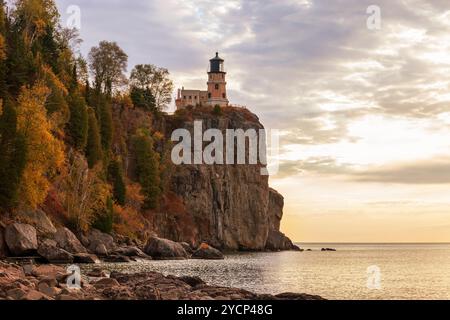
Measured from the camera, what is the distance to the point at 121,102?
122250 mm

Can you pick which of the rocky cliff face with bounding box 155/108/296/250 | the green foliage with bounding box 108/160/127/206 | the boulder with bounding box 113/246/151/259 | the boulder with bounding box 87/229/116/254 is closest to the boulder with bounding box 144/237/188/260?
the boulder with bounding box 113/246/151/259

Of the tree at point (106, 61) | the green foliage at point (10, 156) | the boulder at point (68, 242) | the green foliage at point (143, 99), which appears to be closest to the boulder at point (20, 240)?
the green foliage at point (10, 156)

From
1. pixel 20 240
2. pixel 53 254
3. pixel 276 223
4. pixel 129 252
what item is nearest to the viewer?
pixel 20 240

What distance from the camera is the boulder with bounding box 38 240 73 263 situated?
58334 millimetres

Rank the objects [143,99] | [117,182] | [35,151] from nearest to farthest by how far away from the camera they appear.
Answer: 1. [35,151]
2. [117,182]
3. [143,99]

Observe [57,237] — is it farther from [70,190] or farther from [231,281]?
[231,281]

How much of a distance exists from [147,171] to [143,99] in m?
20.7

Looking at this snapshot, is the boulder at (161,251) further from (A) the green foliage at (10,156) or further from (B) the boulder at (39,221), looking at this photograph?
(A) the green foliage at (10,156)

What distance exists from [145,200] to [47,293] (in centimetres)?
8567

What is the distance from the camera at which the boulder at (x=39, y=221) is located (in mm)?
63719

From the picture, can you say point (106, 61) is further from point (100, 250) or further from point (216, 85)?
point (100, 250)

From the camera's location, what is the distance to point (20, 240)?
5722 cm

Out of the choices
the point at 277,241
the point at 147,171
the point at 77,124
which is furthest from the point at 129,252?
the point at 277,241

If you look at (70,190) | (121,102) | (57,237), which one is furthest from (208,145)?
(57,237)
